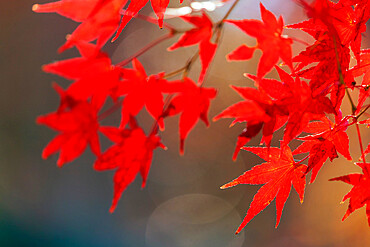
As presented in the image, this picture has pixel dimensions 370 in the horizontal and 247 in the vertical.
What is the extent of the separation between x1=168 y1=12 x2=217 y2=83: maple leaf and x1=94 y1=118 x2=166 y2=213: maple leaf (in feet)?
0.31

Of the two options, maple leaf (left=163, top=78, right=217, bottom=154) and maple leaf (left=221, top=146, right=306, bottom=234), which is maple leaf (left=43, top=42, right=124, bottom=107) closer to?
maple leaf (left=163, top=78, right=217, bottom=154)

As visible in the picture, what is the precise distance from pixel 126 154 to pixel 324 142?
31 cm

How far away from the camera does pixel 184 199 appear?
14.1 ft

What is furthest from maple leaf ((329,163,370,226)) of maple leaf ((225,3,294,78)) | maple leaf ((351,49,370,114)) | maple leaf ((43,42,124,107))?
maple leaf ((43,42,124,107))

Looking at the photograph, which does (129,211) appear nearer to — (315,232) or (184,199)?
(184,199)

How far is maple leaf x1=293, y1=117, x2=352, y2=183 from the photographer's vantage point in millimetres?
567

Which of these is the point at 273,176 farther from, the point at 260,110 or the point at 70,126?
the point at 70,126

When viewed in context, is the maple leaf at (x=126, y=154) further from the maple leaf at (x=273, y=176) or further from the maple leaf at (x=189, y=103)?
the maple leaf at (x=273, y=176)

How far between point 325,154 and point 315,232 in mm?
3296

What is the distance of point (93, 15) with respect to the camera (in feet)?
1.35

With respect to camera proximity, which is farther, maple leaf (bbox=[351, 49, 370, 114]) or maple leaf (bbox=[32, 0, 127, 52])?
maple leaf (bbox=[351, 49, 370, 114])

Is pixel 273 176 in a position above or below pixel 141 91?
below

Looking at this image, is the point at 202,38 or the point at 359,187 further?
the point at 359,187

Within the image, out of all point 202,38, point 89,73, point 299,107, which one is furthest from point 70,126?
point 299,107
